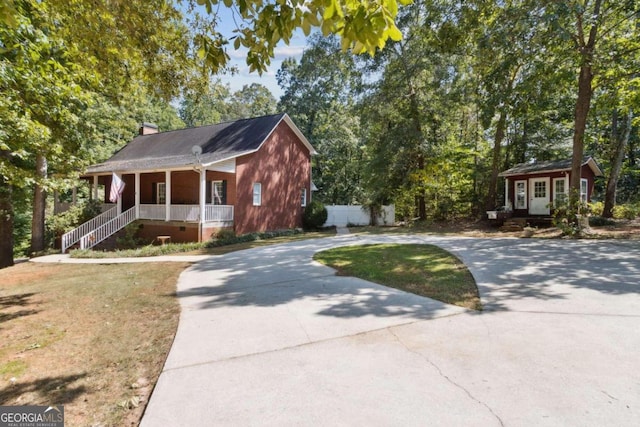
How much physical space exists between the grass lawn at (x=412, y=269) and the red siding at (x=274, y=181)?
7.52m

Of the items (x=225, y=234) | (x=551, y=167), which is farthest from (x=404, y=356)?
(x=551, y=167)

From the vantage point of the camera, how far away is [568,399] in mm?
2711

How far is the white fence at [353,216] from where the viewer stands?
22266 millimetres

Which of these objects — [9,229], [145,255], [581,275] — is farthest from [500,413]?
[9,229]

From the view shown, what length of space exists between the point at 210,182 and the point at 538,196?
17.2 m

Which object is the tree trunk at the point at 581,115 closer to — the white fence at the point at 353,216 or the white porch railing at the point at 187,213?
the white fence at the point at 353,216

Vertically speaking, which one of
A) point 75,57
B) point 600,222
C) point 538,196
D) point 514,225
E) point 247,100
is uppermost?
point 247,100

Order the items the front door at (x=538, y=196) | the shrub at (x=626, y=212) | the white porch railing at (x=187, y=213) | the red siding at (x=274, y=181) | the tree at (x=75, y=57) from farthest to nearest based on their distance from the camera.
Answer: the front door at (x=538, y=196), the shrub at (x=626, y=212), the red siding at (x=274, y=181), the white porch railing at (x=187, y=213), the tree at (x=75, y=57)

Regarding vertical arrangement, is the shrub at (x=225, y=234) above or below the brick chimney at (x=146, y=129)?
below

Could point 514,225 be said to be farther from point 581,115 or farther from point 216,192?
point 216,192

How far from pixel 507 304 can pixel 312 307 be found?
295 cm

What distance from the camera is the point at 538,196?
59.4 feet

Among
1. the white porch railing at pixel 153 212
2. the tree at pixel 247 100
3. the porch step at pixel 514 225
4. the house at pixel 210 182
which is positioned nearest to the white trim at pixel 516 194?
the porch step at pixel 514 225

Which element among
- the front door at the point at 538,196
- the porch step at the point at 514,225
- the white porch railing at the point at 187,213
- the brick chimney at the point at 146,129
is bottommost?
the porch step at the point at 514,225
